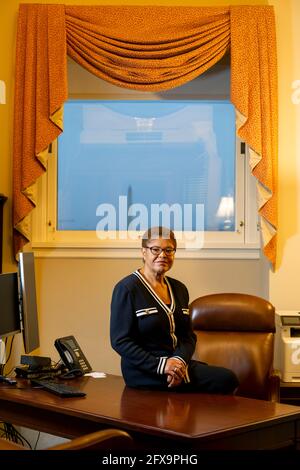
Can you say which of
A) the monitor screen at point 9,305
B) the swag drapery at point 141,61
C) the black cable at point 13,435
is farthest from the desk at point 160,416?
the swag drapery at point 141,61

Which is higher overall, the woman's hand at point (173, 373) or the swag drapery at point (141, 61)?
the swag drapery at point (141, 61)

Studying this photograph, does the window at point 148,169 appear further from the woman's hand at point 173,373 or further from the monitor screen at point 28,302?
the woman's hand at point 173,373

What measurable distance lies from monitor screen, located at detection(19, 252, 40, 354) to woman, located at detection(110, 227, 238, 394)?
0.53m

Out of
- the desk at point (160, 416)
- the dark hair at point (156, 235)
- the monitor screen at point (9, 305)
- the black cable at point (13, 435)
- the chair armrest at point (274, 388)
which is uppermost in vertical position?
the dark hair at point (156, 235)

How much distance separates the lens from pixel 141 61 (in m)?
4.87

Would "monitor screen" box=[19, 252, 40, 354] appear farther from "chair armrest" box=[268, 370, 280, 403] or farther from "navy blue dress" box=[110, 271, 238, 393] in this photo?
"chair armrest" box=[268, 370, 280, 403]

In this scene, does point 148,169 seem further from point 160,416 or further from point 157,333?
point 160,416

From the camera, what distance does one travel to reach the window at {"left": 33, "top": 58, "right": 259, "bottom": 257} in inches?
208

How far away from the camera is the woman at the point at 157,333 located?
3477 millimetres

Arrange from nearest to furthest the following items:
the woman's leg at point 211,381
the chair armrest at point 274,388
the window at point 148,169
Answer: the woman's leg at point 211,381 < the chair armrest at point 274,388 < the window at point 148,169

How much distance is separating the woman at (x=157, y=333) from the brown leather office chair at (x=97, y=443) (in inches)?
58.4

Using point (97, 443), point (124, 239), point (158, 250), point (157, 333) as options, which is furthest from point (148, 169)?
point (97, 443)

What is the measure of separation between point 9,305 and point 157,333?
0.82 meters

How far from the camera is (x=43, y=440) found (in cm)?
504
